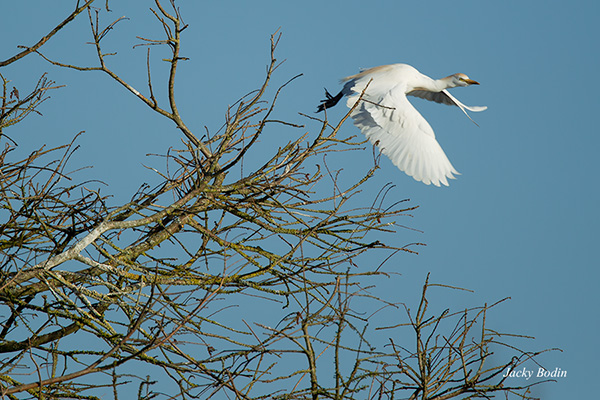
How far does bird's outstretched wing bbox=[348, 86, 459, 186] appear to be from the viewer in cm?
627

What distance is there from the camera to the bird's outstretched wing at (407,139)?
20.6 feet

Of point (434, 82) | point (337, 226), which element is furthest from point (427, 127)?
point (337, 226)

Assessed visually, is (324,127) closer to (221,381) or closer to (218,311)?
(218,311)

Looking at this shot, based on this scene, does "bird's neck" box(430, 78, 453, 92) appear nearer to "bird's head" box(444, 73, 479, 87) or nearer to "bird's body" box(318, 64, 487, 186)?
"bird's head" box(444, 73, 479, 87)

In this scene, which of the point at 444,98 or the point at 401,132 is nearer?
the point at 401,132

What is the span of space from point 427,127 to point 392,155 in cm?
49

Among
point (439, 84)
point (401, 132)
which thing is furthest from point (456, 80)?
point (401, 132)

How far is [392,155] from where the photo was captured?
20.9ft

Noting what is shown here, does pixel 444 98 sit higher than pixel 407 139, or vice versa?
pixel 444 98

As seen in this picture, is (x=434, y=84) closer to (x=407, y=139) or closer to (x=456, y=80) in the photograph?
(x=456, y=80)

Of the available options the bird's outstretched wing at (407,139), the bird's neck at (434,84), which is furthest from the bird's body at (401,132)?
the bird's neck at (434,84)

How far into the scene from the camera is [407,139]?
6.42 metres

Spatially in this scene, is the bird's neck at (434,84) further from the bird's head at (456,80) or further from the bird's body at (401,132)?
the bird's body at (401,132)

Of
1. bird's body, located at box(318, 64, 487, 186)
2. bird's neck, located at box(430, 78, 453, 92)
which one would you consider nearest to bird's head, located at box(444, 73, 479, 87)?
bird's neck, located at box(430, 78, 453, 92)
